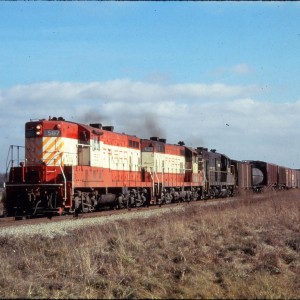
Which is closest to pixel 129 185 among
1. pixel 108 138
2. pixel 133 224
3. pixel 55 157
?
pixel 108 138

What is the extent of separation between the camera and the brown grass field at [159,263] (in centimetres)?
732

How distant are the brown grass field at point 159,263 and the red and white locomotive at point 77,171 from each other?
4606 mm

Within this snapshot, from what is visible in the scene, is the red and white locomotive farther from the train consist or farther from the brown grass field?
the brown grass field

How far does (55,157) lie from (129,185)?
5.45 metres

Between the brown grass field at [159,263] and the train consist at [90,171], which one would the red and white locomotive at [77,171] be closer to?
the train consist at [90,171]

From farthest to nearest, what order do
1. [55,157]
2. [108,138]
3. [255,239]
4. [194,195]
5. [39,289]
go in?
[194,195], [108,138], [55,157], [255,239], [39,289]

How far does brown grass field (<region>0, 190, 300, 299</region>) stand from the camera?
24.0 feet

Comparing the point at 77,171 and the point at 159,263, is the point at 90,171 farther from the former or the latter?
the point at 159,263

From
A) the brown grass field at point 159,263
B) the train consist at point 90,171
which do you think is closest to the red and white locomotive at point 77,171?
the train consist at point 90,171

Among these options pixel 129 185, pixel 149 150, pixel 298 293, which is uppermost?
pixel 149 150

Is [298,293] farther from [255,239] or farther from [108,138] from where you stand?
[108,138]

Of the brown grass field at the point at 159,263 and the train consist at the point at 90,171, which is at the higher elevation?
the train consist at the point at 90,171

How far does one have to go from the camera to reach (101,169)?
19828 millimetres

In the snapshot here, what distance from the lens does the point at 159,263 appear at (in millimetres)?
8930
